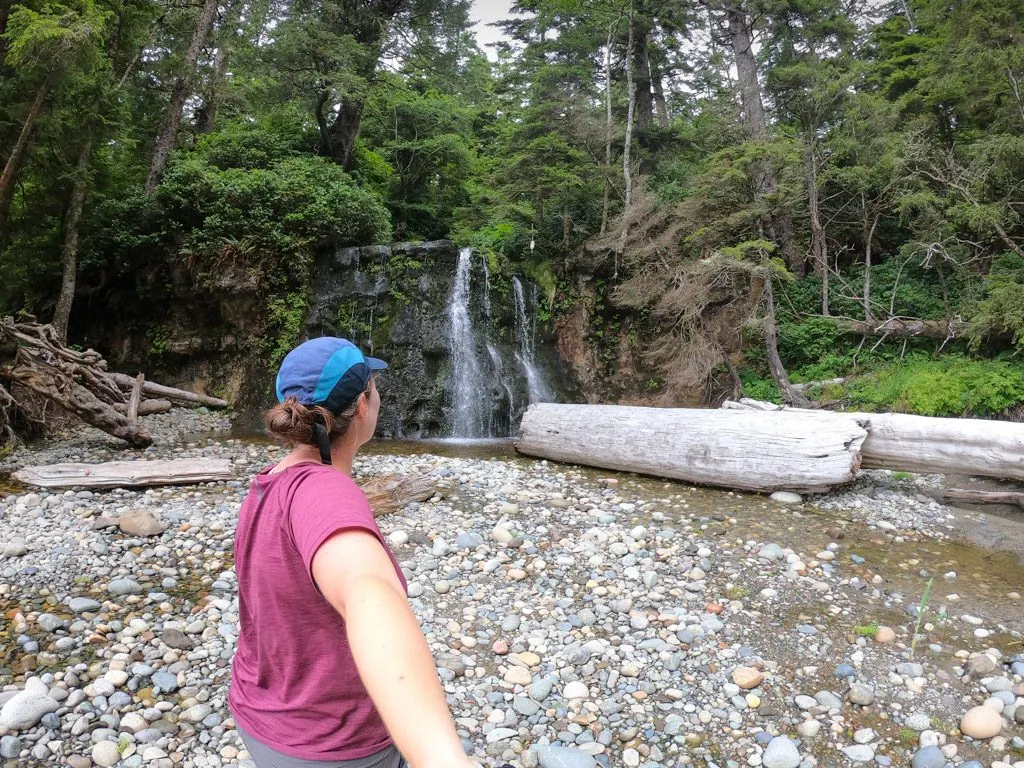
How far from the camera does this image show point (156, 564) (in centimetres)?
462

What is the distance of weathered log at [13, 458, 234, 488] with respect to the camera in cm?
629

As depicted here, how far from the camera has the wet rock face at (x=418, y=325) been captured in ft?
42.6

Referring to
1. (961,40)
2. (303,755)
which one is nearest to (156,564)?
(303,755)

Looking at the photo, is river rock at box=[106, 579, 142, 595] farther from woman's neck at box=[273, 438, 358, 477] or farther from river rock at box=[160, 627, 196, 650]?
woman's neck at box=[273, 438, 358, 477]

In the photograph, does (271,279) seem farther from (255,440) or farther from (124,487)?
(124,487)

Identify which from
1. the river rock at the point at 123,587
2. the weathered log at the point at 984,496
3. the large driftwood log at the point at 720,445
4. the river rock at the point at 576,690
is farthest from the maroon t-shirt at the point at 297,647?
the weathered log at the point at 984,496

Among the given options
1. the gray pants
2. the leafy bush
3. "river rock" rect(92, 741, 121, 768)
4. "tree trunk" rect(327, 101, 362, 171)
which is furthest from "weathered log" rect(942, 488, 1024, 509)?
"tree trunk" rect(327, 101, 362, 171)

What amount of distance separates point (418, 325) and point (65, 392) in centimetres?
713

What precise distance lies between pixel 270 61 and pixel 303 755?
59.3 feet

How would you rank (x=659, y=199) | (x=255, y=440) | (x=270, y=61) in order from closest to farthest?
1. (x=255, y=440)
2. (x=659, y=199)
3. (x=270, y=61)

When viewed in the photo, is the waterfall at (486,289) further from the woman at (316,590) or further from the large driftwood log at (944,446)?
the woman at (316,590)

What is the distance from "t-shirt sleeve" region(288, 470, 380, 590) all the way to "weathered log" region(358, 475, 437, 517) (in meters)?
4.86

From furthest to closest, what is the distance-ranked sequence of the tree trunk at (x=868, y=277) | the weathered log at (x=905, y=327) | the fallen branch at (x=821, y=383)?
the tree trunk at (x=868, y=277)
the fallen branch at (x=821, y=383)
the weathered log at (x=905, y=327)

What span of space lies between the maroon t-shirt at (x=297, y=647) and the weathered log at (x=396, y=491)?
465 centimetres
